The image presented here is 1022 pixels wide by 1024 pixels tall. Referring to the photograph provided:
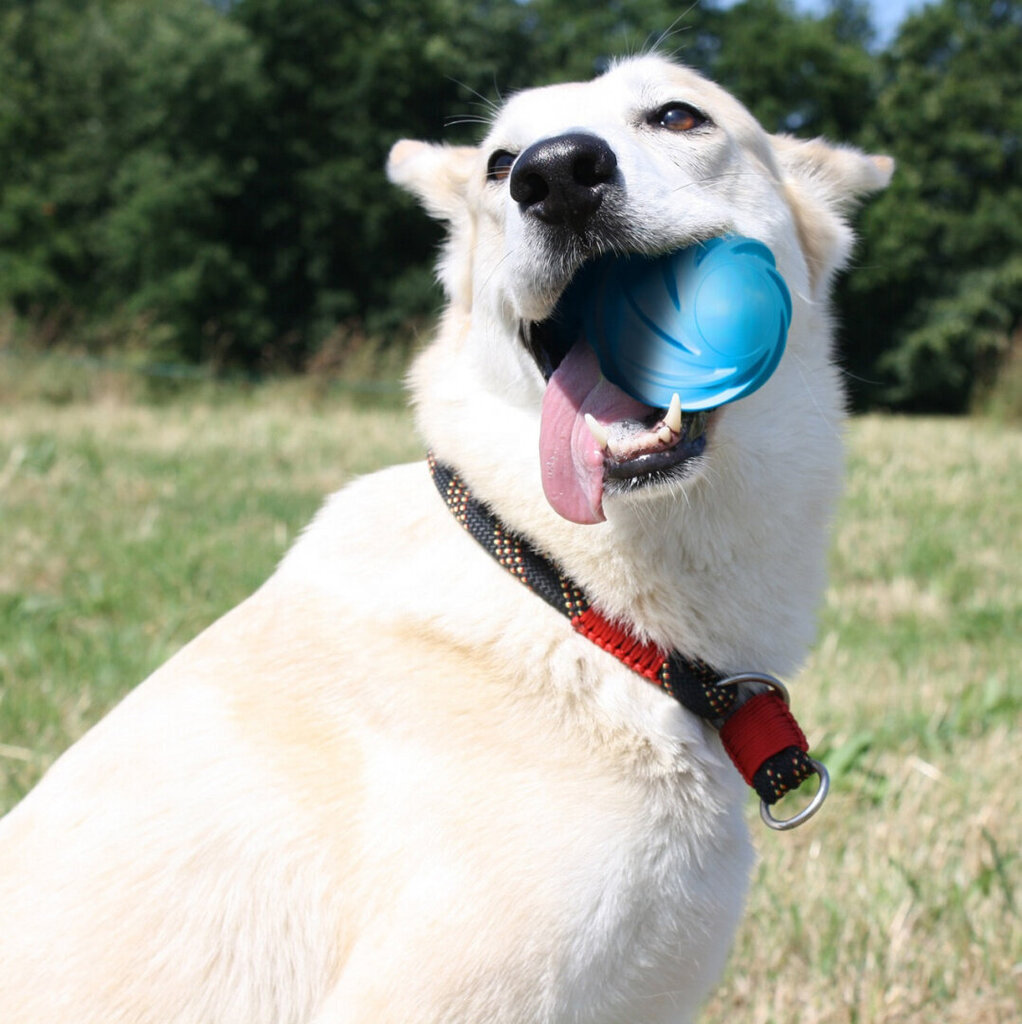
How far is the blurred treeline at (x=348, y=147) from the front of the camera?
22672 millimetres

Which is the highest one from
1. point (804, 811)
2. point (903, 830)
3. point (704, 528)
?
point (704, 528)

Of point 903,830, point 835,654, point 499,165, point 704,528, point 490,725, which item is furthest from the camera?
point 835,654

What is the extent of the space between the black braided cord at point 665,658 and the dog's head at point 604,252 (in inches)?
2.3

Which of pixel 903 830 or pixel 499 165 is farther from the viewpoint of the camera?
pixel 903 830

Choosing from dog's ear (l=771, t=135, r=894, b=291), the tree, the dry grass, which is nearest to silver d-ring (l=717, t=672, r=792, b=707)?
the dry grass

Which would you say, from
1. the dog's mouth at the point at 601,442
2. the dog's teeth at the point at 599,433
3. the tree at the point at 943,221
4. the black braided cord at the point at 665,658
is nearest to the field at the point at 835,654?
the black braided cord at the point at 665,658

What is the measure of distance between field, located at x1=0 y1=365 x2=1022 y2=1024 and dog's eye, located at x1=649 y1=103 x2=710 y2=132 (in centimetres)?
80

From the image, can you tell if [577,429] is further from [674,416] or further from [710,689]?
[710,689]

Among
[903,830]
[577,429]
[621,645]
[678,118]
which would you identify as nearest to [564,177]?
[577,429]

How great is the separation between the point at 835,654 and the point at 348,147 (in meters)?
24.0

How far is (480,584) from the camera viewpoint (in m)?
1.87

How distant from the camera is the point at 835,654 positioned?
13.6ft

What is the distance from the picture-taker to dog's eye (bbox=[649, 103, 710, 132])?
225cm

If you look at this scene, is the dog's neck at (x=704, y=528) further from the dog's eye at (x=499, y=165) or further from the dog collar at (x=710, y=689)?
the dog's eye at (x=499, y=165)
